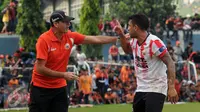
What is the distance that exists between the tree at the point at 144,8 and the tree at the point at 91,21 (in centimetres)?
361

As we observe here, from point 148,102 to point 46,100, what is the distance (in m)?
1.62

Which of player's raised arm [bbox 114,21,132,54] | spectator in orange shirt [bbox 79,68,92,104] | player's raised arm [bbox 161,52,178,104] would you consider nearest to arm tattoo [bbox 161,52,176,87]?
player's raised arm [bbox 161,52,178,104]

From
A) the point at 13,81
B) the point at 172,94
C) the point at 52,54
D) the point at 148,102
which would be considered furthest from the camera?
the point at 13,81

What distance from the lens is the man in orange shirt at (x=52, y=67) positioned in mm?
7938

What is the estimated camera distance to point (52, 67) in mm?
8086

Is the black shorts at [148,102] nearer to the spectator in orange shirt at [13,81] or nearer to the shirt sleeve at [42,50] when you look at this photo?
the shirt sleeve at [42,50]

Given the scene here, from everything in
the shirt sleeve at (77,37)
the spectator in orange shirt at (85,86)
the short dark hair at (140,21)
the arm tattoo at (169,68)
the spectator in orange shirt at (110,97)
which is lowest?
the spectator in orange shirt at (110,97)

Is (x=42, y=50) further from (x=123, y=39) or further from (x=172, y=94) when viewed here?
(x=172, y=94)

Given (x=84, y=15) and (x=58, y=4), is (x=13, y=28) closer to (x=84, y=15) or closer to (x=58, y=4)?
(x=84, y=15)

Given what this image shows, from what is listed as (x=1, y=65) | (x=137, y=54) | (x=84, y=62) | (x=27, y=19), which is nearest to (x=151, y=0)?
(x=27, y=19)

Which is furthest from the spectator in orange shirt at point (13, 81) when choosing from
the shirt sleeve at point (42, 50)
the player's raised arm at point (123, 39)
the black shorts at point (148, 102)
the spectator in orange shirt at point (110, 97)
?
the black shorts at point (148, 102)

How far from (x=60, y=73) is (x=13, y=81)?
11.8 meters

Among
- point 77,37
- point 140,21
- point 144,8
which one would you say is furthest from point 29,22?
point 140,21

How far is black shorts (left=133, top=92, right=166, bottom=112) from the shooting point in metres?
7.88
